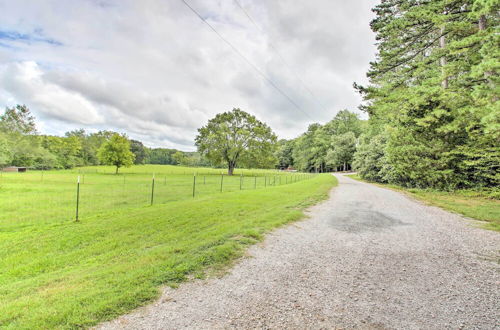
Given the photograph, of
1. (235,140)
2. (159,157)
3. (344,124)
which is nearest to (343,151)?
(344,124)

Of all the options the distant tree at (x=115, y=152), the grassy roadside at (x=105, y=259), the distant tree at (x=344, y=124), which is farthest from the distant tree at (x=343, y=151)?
the grassy roadside at (x=105, y=259)

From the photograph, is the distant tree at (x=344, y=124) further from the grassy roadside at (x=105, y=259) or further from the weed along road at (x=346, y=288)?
the weed along road at (x=346, y=288)

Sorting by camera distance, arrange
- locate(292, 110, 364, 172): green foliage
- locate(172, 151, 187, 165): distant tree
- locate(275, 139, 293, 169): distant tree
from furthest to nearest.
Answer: locate(172, 151, 187, 165): distant tree < locate(275, 139, 293, 169): distant tree < locate(292, 110, 364, 172): green foliage

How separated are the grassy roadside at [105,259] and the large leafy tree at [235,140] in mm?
33077

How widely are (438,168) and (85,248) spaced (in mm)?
19316

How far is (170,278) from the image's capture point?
3.35 metres

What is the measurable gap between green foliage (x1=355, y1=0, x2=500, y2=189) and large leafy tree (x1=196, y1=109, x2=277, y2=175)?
25780mm

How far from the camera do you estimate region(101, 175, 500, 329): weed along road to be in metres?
2.55

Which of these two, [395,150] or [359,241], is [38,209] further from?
[395,150]

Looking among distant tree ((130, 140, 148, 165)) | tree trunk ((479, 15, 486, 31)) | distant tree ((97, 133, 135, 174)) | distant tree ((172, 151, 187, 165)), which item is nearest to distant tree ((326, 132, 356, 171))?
tree trunk ((479, 15, 486, 31))

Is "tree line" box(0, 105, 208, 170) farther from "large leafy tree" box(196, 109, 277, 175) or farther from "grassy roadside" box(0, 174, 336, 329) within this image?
"grassy roadside" box(0, 174, 336, 329)

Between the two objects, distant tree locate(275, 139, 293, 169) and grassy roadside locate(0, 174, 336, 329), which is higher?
distant tree locate(275, 139, 293, 169)

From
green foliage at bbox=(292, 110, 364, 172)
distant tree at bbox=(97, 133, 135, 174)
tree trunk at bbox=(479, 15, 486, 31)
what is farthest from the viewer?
green foliage at bbox=(292, 110, 364, 172)

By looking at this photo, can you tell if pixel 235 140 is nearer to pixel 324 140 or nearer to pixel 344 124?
pixel 324 140
